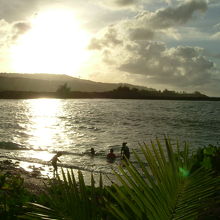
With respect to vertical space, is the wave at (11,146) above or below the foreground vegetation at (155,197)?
below

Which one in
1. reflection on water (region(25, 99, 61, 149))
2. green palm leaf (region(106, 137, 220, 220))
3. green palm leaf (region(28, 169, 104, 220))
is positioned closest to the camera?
green palm leaf (region(106, 137, 220, 220))

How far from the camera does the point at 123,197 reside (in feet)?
4.41

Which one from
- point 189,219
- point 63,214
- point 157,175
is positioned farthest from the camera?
point 63,214

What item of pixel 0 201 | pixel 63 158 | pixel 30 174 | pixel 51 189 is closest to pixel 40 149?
pixel 63 158

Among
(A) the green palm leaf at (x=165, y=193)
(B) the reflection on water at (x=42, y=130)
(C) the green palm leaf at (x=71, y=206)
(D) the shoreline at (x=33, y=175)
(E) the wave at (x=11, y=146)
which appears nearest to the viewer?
(A) the green palm leaf at (x=165, y=193)

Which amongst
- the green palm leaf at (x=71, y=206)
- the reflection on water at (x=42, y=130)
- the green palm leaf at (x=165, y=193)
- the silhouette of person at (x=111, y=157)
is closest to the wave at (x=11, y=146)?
the reflection on water at (x=42, y=130)

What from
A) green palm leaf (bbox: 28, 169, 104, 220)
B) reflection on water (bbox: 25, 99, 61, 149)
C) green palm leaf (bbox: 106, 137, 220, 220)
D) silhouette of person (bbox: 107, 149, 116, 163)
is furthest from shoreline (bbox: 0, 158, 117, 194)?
reflection on water (bbox: 25, 99, 61, 149)

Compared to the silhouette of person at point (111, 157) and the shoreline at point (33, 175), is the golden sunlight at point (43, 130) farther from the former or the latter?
the shoreline at point (33, 175)

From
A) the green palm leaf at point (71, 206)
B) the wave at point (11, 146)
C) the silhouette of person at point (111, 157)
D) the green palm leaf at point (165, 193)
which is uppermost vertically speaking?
the green palm leaf at point (165, 193)

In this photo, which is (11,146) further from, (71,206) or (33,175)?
(71,206)

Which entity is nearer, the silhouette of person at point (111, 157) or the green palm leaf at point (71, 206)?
the green palm leaf at point (71, 206)

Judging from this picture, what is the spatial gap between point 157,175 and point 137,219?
191 mm

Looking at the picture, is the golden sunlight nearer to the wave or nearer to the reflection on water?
the reflection on water

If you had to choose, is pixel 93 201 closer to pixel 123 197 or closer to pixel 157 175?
pixel 123 197
